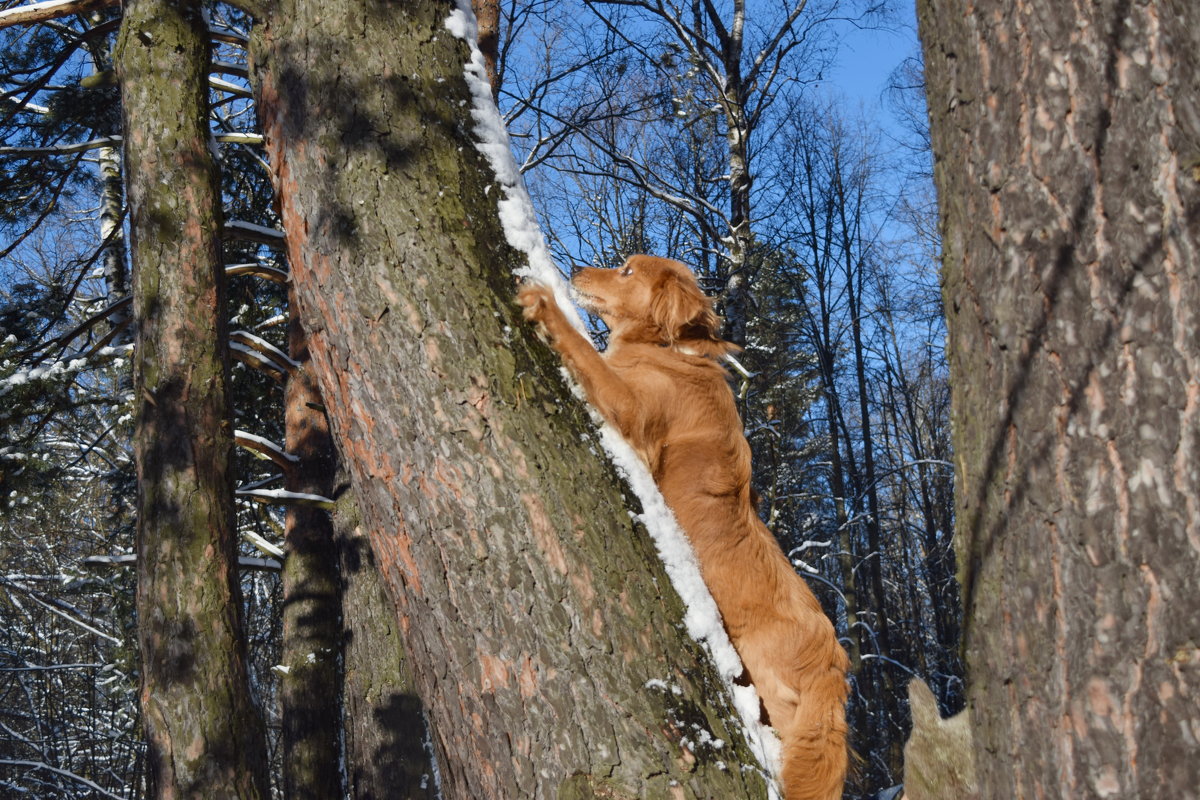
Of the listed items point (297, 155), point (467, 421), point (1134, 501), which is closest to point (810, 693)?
point (467, 421)

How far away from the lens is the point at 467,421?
6.14ft

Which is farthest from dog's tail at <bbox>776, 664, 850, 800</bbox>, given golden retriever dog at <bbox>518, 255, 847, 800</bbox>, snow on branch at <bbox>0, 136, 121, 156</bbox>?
snow on branch at <bbox>0, 136, 121, 156</bbox>

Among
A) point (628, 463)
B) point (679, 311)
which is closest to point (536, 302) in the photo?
point (628, 463)

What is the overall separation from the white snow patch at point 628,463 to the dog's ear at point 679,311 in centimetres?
189

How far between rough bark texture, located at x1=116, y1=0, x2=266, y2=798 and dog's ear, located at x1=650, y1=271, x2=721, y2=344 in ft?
7.09

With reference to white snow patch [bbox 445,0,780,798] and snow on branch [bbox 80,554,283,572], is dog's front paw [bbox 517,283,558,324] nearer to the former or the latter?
white snow patch [bbox 445,0,780,798]

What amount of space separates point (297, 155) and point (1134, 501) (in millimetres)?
1874

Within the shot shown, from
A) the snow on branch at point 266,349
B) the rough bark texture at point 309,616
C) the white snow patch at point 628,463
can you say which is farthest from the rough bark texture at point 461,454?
the rough bark texture at point 309,616

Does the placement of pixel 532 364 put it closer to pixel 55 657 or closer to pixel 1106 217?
pixel 1106 217

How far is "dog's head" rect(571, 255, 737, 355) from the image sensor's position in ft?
14.1

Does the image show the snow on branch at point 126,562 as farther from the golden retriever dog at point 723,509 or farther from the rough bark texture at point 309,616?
the golden retriever dog at point 723,509

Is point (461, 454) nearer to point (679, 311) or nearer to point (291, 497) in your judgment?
point (679, 311)

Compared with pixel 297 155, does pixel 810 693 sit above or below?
below

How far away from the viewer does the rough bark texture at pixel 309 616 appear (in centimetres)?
684
